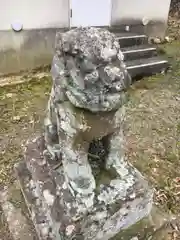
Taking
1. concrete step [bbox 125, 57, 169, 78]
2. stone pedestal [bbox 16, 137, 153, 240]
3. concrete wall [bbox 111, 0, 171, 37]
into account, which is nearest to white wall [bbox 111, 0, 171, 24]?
concrete wall [bbox 111, 0, 171, 37]

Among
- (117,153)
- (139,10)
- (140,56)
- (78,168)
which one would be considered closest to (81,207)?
(78,168)

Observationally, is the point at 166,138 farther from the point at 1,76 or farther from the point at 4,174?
the point at 1,76

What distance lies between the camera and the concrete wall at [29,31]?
3.57 meters

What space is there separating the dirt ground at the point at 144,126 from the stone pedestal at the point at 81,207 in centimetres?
45

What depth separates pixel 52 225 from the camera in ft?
5.90

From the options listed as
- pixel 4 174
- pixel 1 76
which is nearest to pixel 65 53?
pixel 4 174

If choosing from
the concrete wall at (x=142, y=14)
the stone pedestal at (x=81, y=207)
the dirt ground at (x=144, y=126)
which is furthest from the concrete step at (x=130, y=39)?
the stone pedestal at (x=81, y=207)

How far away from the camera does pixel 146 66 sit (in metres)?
3.80

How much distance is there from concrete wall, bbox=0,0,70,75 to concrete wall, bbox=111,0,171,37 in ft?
2.06

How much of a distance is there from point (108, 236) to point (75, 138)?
607 mm

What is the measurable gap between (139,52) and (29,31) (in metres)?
1.28

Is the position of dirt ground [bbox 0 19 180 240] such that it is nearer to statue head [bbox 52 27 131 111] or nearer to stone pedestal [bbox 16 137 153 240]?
stone pedestal [bbox 16 137 153 240]

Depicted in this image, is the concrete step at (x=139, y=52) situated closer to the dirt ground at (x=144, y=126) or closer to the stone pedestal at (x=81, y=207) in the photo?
the dirt ground at (x=144, y=126)

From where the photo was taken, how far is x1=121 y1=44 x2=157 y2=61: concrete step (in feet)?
12.8
